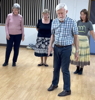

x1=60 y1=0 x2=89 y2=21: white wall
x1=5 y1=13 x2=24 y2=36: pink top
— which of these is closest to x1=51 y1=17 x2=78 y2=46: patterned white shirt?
x1=5 y1=13 x2=24 y2=36: pink top

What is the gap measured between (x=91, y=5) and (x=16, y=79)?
372 centimetres

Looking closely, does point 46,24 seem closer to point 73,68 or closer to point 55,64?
point 73,68

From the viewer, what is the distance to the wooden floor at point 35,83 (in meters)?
3.13

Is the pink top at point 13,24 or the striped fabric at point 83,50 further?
the pink top at point 13,24

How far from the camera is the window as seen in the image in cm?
699

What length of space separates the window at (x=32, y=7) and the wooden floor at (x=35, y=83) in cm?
246

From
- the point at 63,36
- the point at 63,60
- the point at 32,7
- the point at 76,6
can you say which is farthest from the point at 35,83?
the point at 32,7

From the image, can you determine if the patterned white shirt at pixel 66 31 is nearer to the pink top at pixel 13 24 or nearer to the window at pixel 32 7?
the pink top at pixel 13 24

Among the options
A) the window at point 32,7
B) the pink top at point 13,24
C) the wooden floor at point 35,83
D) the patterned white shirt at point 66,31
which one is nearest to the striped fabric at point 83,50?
the wooden floor at point 35,83

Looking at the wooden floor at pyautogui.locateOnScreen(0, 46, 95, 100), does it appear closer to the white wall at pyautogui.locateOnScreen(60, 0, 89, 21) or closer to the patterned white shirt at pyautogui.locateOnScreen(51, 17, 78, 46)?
the patterned white shirt at pyautogui.locateOnScreen(51, 17, 78, 46)

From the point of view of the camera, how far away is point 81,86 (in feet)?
11.8

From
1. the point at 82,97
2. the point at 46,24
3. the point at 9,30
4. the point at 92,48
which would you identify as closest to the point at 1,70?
the point at 9,30

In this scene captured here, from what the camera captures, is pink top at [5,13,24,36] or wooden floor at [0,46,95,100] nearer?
wooden floor at [0,46,95,100]

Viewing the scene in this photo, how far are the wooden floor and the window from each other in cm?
246
